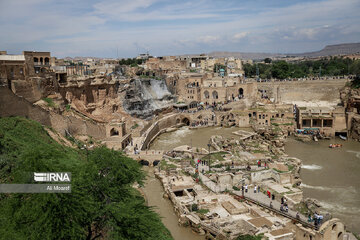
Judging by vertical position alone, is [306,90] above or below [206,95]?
above

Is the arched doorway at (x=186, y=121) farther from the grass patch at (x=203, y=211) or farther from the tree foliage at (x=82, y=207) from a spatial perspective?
the tree foliage at (x=82, y=207)

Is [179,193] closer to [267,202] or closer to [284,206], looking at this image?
[267,202]

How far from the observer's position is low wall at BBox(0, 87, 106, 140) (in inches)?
736

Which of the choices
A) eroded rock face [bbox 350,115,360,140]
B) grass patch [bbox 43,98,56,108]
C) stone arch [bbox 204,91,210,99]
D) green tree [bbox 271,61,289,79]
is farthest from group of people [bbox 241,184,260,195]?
green tree [bbox 271,61,289,79]

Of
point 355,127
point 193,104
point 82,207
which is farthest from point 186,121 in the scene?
point 82,207

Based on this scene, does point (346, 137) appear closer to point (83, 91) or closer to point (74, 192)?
point (83, 91)

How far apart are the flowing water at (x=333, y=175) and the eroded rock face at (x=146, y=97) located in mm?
17152

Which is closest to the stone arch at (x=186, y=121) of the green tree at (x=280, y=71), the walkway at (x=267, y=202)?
the green tree at (x=280, y=71)

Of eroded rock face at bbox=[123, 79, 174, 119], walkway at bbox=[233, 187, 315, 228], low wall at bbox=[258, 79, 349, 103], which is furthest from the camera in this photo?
low wall at bbox=[258, 79, 349, 103]

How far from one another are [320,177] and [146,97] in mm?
24031

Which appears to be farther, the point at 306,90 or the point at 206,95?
the point at 206,95

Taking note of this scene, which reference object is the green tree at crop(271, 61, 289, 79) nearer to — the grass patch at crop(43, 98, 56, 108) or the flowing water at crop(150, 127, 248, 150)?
the flowing water at crop(150, 127, 248, 150)

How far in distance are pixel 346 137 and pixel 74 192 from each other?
107ft

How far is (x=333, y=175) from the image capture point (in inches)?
891
